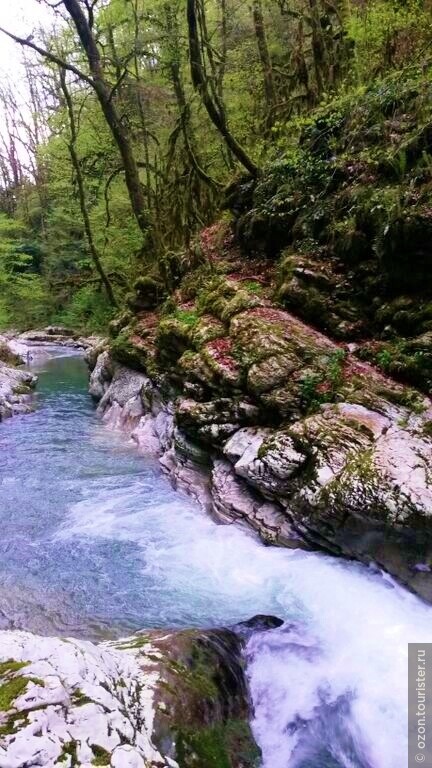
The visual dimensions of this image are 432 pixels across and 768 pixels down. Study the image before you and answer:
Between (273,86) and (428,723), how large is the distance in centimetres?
1209

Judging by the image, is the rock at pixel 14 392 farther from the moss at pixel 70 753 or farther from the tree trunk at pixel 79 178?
the moss at pixel 70 753

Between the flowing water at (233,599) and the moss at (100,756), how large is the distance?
140cm

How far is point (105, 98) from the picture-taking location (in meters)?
12.9

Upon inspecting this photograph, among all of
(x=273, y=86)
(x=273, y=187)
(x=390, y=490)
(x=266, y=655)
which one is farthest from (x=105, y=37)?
(x=266, y=655)

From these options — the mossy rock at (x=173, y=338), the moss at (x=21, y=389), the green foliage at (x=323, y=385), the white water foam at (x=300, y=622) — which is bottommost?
the white water foam at (x=300, y=622)

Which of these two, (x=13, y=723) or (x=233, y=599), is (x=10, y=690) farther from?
(x=233, y=599)

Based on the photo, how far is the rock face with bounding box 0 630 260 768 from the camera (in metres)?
2.45

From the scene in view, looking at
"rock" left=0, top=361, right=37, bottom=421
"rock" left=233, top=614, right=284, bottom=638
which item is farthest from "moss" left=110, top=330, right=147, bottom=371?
"rock" left=233, top=614, right=284, bottom=638

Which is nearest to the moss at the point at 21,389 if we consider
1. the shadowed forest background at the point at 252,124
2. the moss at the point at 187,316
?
the shadowed forest background at the point at 252,124

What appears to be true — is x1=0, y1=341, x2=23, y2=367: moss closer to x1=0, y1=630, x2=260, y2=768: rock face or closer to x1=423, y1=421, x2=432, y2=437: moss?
x1=423, y1=421, x2=432, y2=437: moss

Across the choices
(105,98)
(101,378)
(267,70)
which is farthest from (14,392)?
(267,70)

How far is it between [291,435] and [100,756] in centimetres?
410

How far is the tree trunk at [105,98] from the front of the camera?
12.4m

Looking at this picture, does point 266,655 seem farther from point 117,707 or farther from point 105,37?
point 105,37
